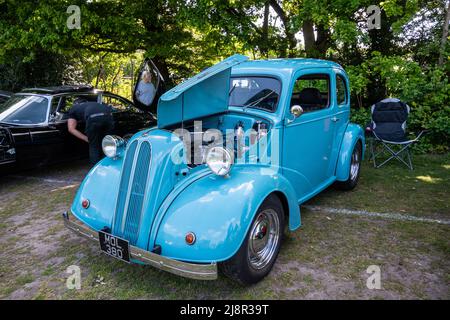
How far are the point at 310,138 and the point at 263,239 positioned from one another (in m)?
1.55

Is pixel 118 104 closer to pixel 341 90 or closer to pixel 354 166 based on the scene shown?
pixel 341 90

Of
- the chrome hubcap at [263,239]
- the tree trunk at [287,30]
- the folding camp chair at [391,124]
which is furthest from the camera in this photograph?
the tree trunk at [287,30]

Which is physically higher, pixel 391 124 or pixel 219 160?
pixel 219 160

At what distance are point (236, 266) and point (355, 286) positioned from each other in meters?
1.04

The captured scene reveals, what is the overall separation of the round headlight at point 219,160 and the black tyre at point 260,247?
44 centimetres

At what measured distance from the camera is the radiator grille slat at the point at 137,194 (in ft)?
9.27

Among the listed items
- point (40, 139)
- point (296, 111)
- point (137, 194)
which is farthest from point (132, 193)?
point (40, 139)

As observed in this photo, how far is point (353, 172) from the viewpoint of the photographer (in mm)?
5340

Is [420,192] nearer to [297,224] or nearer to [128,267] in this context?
[297,224]

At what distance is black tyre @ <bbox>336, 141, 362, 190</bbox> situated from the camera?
204 inches

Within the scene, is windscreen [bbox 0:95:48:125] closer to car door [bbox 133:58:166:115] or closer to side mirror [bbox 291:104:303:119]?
car door [bbox 133:58:166:115]

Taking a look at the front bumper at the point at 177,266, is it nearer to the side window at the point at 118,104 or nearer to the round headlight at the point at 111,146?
the round headlight at the point at 111,146

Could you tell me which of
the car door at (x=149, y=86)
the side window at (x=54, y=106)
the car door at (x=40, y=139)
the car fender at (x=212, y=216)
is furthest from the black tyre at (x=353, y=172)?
the side window at (x=54, y=106)

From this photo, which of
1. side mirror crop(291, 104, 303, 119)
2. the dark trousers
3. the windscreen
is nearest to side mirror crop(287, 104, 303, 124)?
side mirror crop(291, 104, 303, 119)
